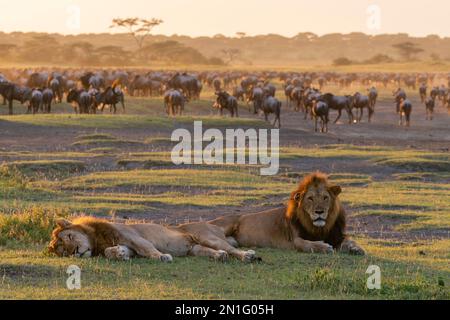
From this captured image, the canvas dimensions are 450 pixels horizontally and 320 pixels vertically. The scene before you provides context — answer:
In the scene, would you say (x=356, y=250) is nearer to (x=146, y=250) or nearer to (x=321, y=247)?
(x=321, y=247)

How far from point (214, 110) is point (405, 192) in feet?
101

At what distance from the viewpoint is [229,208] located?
18078mm

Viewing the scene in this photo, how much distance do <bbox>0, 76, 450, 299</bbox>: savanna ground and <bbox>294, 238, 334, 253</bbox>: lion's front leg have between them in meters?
0.15

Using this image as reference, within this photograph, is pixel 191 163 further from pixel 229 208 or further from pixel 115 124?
pixel 115 124

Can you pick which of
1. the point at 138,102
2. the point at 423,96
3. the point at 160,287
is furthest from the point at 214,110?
the point at 160,287

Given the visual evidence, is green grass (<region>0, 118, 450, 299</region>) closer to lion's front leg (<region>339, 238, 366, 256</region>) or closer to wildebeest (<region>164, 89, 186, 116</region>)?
lion's front leg (<region>339, 238, 366, 256</region>)

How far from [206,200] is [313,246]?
7.12 m

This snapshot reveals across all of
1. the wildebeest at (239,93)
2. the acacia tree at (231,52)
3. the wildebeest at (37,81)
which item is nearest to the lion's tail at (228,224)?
the wildebeest at (37,81)

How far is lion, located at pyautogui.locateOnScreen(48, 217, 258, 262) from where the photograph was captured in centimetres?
1090

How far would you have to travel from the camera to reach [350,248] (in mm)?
11930

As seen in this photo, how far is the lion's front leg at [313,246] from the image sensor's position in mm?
11812

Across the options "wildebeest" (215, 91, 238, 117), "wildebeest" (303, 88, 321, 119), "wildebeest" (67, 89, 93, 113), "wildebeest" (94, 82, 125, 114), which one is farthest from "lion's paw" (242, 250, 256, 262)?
"wildebeest" (303, 88, 321, 119)

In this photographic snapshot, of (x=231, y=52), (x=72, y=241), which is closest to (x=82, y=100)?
(x=72, y=241)

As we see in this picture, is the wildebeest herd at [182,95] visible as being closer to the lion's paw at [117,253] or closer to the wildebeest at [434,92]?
the wildebeest at [434,92]
